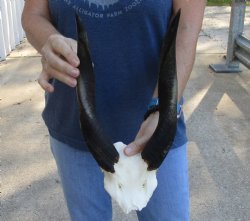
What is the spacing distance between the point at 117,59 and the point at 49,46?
301 mm

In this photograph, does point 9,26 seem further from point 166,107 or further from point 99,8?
point 166,107

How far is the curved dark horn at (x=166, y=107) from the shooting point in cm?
130

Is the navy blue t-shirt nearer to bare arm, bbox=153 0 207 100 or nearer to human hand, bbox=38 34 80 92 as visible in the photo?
bare arm, bbox=153 0 207 100

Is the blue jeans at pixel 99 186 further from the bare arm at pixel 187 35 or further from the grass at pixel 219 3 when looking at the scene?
the grass at pixel 219 3

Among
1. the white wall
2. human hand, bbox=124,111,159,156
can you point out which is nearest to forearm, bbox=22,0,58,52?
human hand, bbox=124,111,159,156

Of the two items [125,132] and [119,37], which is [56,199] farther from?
[119,37]

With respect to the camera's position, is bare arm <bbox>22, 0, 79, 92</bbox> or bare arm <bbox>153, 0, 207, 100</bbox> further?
bare arm <bbox>153, 0, 207, 100</bbox>

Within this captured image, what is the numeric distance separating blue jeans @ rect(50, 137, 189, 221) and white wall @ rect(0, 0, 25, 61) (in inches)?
209

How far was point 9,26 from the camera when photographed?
7363mm

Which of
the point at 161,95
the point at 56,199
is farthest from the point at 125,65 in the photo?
the point at 56,199

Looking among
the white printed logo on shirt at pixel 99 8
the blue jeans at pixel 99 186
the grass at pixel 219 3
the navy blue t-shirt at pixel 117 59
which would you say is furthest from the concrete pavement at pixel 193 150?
the grass at pixel 219 3

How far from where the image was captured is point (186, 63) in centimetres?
164

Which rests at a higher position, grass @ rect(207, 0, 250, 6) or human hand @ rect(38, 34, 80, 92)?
human hand @ rect(38, 34, 80, 92)

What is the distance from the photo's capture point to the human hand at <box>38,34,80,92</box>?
1.36 meters
